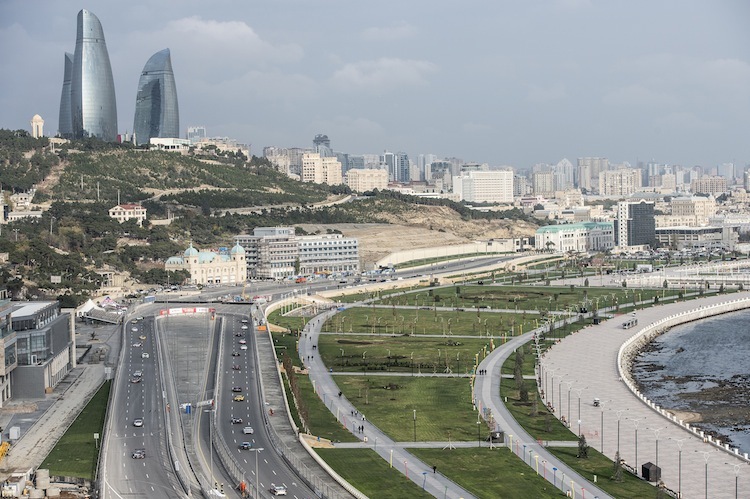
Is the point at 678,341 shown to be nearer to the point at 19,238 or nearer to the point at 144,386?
the point at 144,386

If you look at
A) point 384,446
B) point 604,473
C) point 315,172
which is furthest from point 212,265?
point 315,172

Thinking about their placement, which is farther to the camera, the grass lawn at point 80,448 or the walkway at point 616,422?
the grass lawn at point 80,448

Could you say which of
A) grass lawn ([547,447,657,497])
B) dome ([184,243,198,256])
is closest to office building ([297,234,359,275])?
dome ([184,243,198,256])

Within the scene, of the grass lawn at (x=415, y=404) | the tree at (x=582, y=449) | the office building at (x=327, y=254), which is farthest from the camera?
the office building at (x=327, y=254)

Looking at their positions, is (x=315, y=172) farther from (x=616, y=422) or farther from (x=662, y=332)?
(x=616, y=422)

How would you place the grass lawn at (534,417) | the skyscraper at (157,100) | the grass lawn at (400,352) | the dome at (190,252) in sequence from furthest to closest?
the skyscraper at (157,100) → the dome at (190,252) → the grass lawn at (400,352) → the grass lawn at (534,417)

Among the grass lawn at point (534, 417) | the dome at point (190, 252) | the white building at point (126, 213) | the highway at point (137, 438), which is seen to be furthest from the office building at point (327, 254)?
the grass lawn at point (534, 417)

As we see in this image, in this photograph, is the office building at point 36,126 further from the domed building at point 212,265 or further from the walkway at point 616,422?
the walkway at point 616,422

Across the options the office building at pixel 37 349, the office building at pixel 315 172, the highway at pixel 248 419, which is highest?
the office building at pixel 315 172
